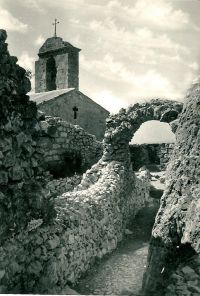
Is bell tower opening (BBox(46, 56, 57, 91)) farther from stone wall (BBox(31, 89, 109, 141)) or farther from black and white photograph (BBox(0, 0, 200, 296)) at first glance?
black and white photograph (BBox(0, 0, 200, 296))

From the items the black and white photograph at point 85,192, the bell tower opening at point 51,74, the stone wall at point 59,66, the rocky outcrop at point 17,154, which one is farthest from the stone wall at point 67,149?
the rocky outcrop at point 17,154

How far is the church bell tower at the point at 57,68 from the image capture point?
14.0 m

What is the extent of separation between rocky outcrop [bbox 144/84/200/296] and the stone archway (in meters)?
4.25

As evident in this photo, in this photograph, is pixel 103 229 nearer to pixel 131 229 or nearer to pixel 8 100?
pixel 131 229

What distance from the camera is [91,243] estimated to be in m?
6.06

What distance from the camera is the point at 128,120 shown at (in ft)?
31.7

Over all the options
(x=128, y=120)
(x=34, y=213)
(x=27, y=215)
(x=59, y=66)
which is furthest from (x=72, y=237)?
(x=59, y=66)

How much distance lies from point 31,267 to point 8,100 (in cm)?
178

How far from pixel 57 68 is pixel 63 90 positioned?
36.5 inches

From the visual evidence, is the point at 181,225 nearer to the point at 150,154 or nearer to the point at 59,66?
the point at 59,66

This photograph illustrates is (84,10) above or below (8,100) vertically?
above

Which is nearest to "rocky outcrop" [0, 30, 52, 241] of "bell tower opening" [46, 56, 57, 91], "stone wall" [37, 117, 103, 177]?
"stone wall" [37, 117, 103, 177]

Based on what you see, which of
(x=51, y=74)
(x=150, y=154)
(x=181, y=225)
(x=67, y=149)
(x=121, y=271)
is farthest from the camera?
(x=150, y=154)

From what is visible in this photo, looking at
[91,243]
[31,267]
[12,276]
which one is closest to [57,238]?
[31,267]
